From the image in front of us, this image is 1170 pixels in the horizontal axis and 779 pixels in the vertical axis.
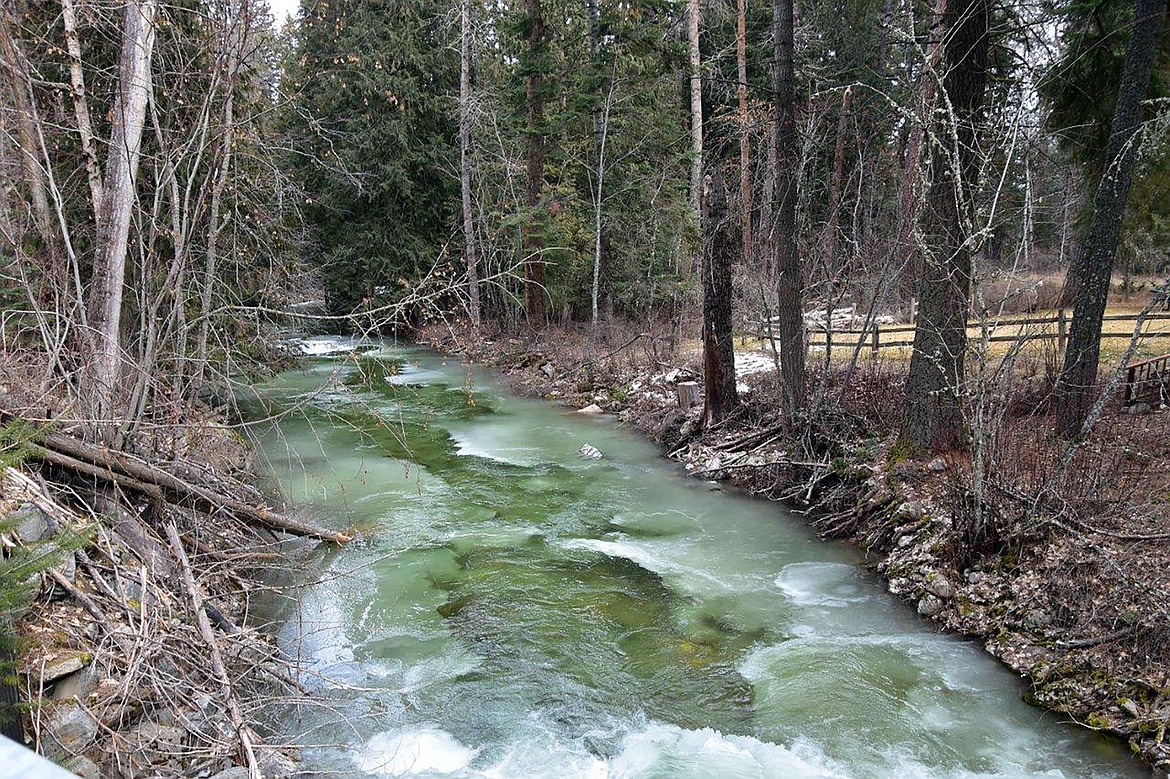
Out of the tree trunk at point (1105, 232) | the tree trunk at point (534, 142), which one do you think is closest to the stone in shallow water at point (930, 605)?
the tree trunk at point (1105, 232)

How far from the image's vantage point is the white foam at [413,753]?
5.00 m

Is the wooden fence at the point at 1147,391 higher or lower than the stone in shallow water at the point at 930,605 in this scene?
higher

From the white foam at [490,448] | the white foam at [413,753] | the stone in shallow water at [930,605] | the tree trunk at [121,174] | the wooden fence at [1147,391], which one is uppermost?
the tree trunk at [121,174]

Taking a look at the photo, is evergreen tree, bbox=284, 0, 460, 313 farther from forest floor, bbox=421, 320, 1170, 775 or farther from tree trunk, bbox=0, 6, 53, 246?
tree trunk, bbox=0, 6, 53, 246

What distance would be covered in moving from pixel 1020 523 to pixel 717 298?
19.8ft

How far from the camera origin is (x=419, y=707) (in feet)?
18.6

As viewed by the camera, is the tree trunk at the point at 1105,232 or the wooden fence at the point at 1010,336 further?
the tree trunk at the point at 1105,232

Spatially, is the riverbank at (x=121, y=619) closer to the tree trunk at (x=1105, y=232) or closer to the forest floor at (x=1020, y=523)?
the forest floor at (x=1020, y=523)

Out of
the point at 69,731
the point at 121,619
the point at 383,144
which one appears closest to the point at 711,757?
the point at 69,731

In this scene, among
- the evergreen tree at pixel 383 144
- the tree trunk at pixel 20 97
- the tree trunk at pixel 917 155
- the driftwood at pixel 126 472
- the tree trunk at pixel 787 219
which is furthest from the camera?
the evergreen tree at pixel 383 144

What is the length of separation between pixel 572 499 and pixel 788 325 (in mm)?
3910

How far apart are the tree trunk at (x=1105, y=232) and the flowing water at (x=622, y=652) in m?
3.08

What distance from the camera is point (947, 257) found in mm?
8031

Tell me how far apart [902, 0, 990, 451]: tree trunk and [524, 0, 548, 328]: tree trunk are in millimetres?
12165
